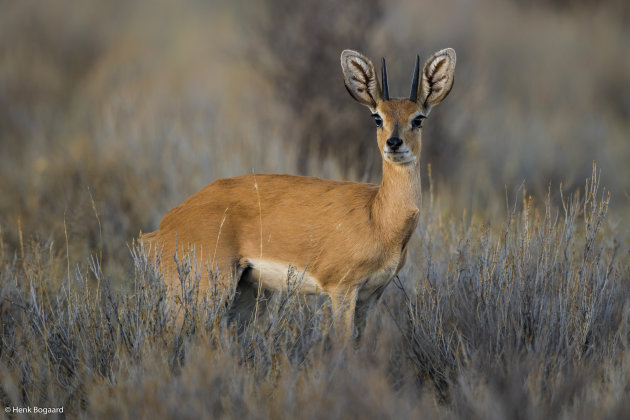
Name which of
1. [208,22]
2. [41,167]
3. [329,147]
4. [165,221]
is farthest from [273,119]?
[208,22]

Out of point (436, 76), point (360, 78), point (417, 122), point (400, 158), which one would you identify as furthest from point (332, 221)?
point (436, 76)

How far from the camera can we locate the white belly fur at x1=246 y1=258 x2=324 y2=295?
5508 mm

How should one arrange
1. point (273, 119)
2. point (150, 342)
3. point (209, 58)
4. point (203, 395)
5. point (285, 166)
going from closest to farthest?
point (203, 395) → point (150, 342) → point (285, 166) → point (273, 119) → point (209, 58)

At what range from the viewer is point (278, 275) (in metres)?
5.56

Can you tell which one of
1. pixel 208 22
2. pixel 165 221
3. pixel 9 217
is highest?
pixel 208 22

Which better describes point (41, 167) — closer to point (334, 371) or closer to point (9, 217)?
point (9, 217)

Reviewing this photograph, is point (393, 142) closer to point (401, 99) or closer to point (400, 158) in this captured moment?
point (400, 158)

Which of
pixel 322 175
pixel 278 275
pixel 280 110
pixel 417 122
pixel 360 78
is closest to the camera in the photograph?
pixel 417 122

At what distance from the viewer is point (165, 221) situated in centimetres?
591

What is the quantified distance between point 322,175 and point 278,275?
3.84 meters

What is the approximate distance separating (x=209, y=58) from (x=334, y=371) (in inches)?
748

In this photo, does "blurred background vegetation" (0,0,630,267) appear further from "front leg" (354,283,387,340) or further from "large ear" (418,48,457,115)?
"large ear" (418,48,457,115)

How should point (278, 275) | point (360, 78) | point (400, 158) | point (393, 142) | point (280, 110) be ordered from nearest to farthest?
point (393, 142) < point (400, 158) < point (278, 275) < point (360, 78) < point (280, 110)

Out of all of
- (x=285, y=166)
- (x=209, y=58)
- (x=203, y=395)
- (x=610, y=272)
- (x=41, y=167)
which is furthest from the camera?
(x=209, y=58)
